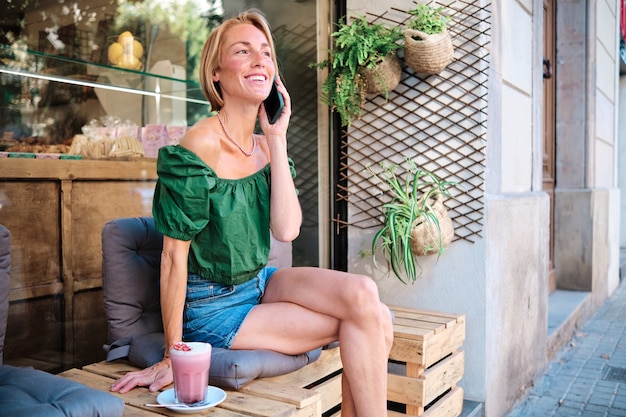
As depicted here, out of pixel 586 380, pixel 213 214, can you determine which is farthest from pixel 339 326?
pixel 586 380

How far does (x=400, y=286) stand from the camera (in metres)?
3.63

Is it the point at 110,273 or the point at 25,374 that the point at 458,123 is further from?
the point at 25,374

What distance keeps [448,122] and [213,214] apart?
1.68 m

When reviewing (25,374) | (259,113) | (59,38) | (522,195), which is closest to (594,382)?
(522,195)

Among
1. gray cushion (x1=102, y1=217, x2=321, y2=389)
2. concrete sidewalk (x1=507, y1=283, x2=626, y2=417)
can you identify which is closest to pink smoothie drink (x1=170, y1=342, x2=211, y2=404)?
gray cushion (x1=102, y1=217, x2=321, y2=389)

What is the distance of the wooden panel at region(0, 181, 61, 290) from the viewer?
307cm

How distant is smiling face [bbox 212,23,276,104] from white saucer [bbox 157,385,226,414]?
3.59 ft

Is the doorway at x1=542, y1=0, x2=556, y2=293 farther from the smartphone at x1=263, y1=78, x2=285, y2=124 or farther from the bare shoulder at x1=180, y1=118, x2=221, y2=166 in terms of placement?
the bare shoulder at x1=180, y1=118, x2=221, y2=166

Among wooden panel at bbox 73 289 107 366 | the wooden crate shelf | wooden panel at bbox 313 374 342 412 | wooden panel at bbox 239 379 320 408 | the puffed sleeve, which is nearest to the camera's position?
wooden panel at bbox 239 379 320 408

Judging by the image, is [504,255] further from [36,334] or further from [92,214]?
[36,334]

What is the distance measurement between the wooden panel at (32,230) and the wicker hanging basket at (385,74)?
173 centimetres

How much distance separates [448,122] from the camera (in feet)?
11.4

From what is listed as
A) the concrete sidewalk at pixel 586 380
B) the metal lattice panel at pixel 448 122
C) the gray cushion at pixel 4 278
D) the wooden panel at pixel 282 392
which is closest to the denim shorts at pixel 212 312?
the wooden panel at pixel 282 392

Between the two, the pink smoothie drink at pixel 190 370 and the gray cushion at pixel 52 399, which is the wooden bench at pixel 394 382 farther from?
the gray cushion at pixel 52 399
